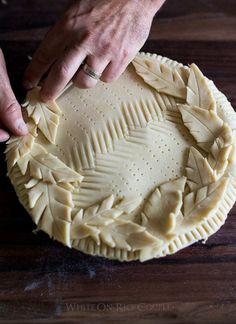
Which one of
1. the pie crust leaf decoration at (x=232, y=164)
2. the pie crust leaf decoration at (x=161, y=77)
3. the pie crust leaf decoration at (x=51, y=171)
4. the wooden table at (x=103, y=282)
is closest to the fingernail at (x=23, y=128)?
the pie crust leaf decoration at (x=51, y=171)

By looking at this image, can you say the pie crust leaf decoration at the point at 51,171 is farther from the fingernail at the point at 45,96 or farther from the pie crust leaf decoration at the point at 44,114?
the fingernail at the point at 45,96

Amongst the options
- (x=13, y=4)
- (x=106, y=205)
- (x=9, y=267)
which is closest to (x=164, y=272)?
(x=106, y=205)

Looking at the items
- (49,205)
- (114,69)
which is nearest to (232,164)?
(114,69)

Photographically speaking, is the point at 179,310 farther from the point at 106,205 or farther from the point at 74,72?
the point at 74,72

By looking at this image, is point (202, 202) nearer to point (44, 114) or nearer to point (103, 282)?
point (103, 282)

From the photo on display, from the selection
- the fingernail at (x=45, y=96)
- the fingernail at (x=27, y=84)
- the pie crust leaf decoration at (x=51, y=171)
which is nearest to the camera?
the pie crust leaf decoration at (x=51, y=171)

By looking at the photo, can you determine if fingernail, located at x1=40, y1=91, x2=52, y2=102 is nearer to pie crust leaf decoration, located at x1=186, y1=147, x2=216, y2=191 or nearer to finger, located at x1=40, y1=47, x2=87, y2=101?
finger, located at x1=40, y1=47, x2=87, y2=101
